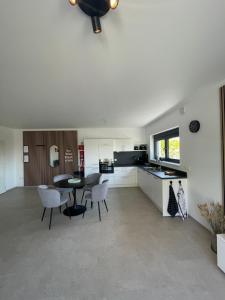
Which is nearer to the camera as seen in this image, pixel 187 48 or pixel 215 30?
pixel 215 30

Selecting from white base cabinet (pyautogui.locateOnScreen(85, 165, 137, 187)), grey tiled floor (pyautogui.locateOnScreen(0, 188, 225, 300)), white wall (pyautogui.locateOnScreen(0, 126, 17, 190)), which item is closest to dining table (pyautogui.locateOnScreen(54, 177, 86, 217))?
grey tiled floor (pyautogui.locateOnScreen(0, 188, 225, 300))

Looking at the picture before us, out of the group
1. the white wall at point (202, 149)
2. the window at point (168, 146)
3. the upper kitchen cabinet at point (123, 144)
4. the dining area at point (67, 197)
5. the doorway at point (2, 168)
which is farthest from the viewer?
the upper kitchen cabinet at point (123, 144)

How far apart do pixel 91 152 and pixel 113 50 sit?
15.4 feet

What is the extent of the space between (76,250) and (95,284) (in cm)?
70

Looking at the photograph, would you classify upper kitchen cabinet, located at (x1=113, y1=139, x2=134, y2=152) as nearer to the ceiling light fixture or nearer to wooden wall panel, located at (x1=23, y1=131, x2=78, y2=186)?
wooden wall panel, located at (x1=23, y1=131, x2=78, y2=186)

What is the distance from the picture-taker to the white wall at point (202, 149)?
2.60 metres

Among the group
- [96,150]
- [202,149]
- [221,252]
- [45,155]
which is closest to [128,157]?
[96,150]

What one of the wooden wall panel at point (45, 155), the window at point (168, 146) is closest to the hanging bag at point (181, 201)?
the window at point (168, 146)

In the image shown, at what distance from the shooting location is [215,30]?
1.35 metres

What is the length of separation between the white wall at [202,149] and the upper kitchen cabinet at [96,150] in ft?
9.68

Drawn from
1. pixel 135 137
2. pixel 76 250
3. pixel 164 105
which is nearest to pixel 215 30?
pixel 164 105

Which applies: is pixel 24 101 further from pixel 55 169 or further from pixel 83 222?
pixel 55 169

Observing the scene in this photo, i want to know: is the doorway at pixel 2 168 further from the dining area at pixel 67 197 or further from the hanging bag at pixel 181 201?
the hanging bag at pixel 181 201

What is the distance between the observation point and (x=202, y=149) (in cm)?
294
